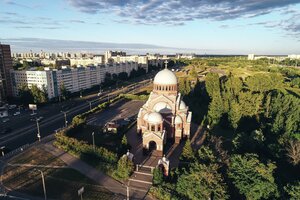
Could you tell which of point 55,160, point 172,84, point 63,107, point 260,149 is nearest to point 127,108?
point 63,107

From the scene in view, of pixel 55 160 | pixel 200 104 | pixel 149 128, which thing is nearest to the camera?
pixel 55 160

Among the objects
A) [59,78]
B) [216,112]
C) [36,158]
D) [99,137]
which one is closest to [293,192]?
[216,112]

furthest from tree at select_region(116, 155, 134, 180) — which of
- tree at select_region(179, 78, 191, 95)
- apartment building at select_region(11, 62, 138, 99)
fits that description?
apartment building at select_region(11, 62, 138, 99)

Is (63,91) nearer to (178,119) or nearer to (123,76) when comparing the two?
(178,119)

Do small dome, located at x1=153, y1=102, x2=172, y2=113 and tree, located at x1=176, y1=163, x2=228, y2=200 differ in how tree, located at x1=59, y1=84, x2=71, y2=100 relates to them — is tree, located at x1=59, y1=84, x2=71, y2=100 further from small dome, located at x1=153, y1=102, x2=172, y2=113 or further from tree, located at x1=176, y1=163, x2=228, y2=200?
tree, located at x1=176, y1=163, x2=228, y2=200

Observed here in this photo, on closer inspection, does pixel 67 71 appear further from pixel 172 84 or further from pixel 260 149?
pixel 260 149

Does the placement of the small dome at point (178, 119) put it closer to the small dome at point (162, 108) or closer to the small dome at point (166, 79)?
the small dome at point (162, 108)
